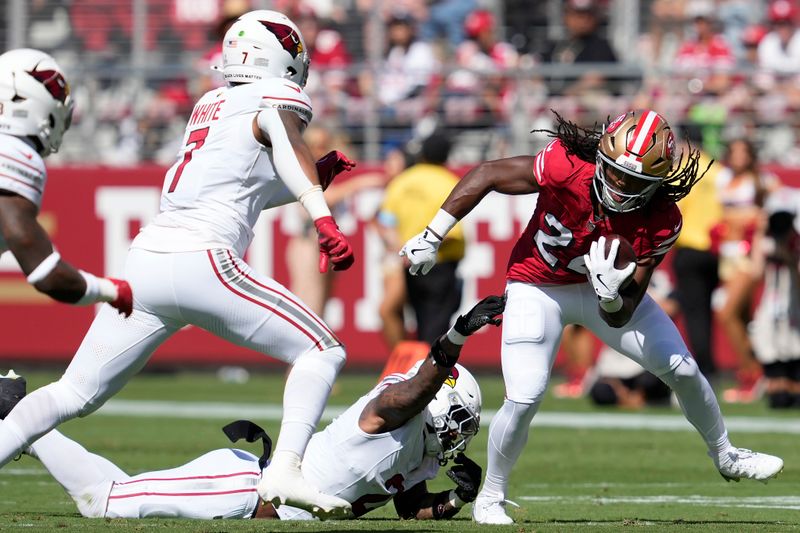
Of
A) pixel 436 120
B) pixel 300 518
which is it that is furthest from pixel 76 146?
pixel 300 518

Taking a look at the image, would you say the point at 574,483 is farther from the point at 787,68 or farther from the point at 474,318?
the point at 787,68

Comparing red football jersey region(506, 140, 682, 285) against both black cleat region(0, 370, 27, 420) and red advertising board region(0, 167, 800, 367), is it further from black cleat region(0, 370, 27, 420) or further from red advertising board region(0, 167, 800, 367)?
red advertising board region(0, 167, 800, 367)

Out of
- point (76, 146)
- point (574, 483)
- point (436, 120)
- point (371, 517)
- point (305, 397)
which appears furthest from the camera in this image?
point (76, 146)

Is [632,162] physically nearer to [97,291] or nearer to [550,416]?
[97,291]

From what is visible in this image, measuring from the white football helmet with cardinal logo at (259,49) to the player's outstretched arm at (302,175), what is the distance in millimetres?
A: 370

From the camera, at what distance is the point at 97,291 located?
5.09 m

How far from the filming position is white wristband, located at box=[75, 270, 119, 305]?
5078mm

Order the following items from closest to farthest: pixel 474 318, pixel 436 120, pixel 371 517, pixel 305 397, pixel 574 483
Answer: pixel 305 397 → pixel 474 318 → pixel 371 517 → pixel 574 483 → pixel 436 120

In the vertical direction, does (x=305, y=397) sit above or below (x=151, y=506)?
above

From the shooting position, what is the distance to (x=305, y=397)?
5.42 m

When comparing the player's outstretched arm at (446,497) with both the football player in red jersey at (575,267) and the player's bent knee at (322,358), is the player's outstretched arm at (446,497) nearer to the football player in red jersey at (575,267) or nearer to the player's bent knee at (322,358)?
the football player in red jersey at (575,267)

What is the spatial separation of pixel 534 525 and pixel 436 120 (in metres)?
9.00

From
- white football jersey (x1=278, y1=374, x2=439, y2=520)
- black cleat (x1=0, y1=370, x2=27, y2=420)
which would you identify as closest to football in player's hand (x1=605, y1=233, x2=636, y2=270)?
white football jersey (x1=278, y1=374, x2=439, y2=520)

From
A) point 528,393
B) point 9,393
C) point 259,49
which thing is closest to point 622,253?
point 528,393
